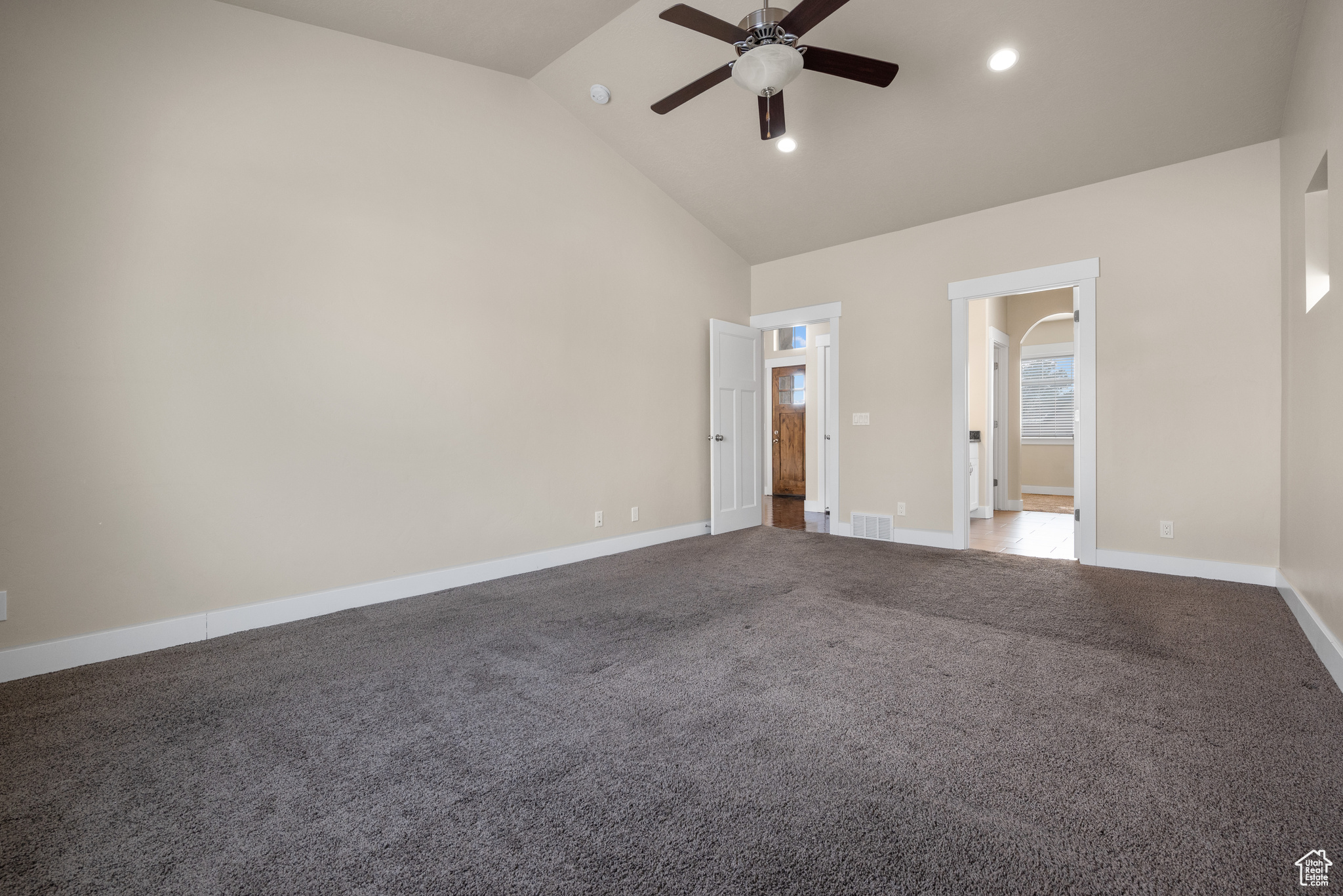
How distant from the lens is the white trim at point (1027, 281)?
4.38m

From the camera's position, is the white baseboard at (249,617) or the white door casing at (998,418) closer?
the white baseboard at (249,617)

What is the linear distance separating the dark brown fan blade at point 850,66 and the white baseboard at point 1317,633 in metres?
3.11

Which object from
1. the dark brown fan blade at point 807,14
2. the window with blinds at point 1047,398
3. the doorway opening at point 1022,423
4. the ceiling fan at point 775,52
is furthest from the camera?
the window with blinds at point 1047,398

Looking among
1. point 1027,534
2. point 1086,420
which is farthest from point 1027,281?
point 1027,534

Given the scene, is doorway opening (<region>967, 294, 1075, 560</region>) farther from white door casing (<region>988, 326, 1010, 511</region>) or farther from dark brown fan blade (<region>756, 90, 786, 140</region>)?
dark brown fan blade (<region>756, 90, 786, 140</region>)

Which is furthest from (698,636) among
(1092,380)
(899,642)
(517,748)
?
(1092,380)

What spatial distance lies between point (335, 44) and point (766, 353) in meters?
6.69

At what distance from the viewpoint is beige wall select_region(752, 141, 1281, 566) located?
3783mm

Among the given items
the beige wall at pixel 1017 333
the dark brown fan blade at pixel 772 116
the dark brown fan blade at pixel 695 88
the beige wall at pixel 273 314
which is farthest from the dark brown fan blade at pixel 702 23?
the beige wall at pixel 1017 333

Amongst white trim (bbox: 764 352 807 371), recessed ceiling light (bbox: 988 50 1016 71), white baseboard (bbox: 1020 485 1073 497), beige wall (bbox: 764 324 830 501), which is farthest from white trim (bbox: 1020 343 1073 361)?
recessed ceiling light (bbox: 988 50 1016 71)

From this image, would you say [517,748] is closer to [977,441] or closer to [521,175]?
[521,175]

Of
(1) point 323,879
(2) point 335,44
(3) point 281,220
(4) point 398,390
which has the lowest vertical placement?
(1) point 323,879

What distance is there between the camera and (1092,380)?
171 inches

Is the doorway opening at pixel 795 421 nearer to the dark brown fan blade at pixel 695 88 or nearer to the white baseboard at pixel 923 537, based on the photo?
the white baseboard at pixel 923 537
